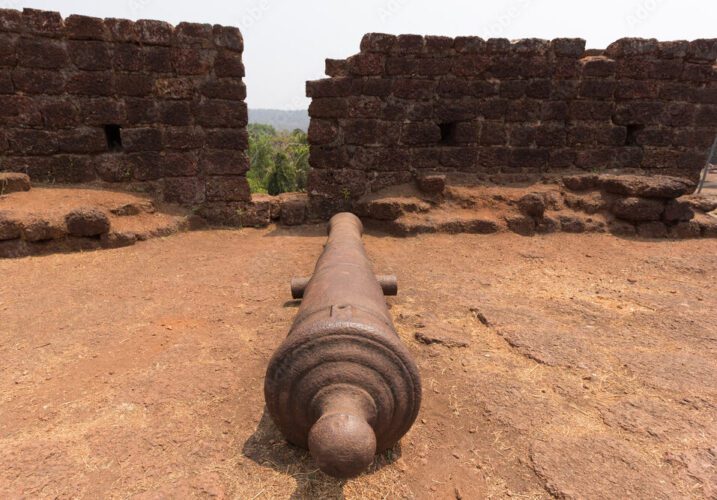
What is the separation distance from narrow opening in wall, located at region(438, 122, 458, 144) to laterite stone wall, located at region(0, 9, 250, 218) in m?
3.26

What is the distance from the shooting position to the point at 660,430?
7.70 feet

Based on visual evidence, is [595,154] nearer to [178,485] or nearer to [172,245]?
[172,245]

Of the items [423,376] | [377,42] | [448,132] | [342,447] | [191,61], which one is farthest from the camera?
[448,132]

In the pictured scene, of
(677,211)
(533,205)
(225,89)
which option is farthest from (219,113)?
(677,211)

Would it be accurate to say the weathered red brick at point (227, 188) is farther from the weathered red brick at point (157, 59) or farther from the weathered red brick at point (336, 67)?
the weathered red brick at point (336, 67)

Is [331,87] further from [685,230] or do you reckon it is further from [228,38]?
[685,230]

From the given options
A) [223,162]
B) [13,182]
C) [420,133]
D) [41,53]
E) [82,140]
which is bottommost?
[13,182]

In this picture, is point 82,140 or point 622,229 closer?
point 82,140

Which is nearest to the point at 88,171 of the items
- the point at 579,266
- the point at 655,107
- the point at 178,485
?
the point at 178,485

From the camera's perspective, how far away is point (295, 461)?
210 cm

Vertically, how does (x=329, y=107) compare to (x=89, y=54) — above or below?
below

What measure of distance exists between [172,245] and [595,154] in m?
6.98

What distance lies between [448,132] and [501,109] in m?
0.91

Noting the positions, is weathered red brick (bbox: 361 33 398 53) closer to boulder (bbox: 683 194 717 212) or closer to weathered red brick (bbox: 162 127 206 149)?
weathered red brick (bbox: 162 127 206 149)
